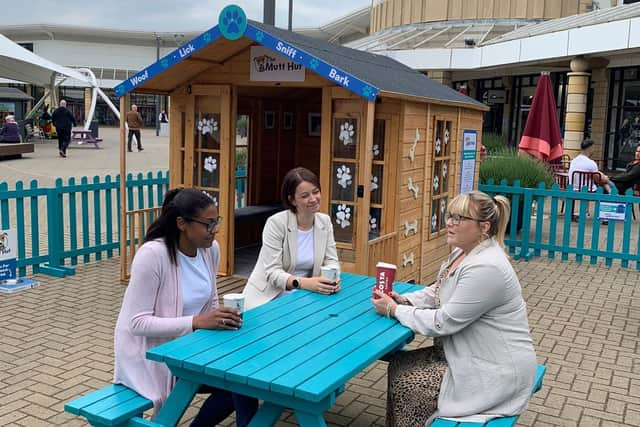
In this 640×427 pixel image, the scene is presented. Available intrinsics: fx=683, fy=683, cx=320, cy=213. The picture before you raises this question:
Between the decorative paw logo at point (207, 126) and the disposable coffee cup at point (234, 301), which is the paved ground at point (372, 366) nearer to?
the disposable coffee cup at point (234, 301)

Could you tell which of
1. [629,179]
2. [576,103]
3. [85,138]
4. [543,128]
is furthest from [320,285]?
[85,138]

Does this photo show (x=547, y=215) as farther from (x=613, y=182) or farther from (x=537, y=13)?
(x=537, y=13)

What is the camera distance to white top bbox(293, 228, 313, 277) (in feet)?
14.9

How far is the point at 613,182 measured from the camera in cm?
1327

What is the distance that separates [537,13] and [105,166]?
16070mm

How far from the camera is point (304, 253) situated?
4.54 m

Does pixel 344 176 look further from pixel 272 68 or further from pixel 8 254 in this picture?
pixel 8 254

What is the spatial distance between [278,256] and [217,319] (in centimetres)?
121

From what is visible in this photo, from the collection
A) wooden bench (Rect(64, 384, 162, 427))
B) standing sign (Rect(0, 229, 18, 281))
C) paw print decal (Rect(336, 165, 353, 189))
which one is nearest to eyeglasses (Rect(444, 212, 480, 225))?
wooden bench (Rect(64, 384, 162, 427))

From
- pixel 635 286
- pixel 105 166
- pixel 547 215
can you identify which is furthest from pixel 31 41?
pixel 635 286

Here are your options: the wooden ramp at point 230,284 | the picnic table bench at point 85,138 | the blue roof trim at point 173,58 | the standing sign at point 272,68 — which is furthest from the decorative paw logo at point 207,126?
the picnic table bench at point 85,138

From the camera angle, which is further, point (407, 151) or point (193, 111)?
point (193, 111)

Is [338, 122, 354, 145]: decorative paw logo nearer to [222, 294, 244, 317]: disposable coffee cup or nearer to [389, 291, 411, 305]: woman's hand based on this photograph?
[389, 291, 411, 305]: woman's hand

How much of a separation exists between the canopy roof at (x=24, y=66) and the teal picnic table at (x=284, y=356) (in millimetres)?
18490
